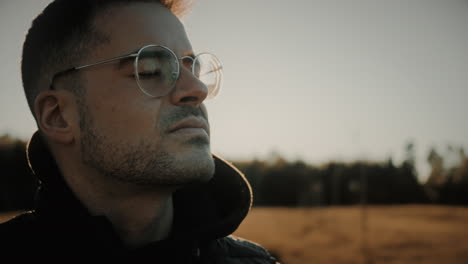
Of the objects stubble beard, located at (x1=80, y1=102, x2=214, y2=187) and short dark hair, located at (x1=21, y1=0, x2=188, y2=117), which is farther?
short dark hair, located at (x1=21, y1=0, x2=188, y2=117)

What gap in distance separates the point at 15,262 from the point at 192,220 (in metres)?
1.11

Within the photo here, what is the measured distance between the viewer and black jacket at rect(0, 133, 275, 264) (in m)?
1.77

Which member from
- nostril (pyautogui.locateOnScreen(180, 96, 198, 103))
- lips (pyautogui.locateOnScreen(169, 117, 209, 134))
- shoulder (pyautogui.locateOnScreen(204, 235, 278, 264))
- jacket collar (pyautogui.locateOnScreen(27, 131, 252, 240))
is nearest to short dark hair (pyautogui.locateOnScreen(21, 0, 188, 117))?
jacket collar (pyautogui.locateOnScreen(27, 131, 252, 240))

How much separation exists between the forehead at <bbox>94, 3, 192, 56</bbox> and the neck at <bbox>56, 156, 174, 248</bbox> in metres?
0.85

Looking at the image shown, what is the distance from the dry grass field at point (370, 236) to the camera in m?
27.5

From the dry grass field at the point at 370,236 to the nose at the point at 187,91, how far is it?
2439 cm

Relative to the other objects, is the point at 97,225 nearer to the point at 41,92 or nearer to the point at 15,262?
the point at 15,262

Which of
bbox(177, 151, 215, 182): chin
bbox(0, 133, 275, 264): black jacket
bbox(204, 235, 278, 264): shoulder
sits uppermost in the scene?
bbox(177, 151, 215, 182): chin

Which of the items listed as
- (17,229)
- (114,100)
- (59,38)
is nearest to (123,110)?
(114,100)

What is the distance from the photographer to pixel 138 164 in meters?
1.98

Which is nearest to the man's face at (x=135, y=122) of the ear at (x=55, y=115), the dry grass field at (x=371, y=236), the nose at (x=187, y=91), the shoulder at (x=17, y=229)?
the nose at (x=187, y=91)

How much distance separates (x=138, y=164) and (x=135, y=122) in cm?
26

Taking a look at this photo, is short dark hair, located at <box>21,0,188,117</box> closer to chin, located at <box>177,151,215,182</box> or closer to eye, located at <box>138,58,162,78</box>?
eye, located at <box>138,58,162,78</box>

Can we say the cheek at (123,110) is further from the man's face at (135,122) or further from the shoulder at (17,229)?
the shoulder at (17,229)
